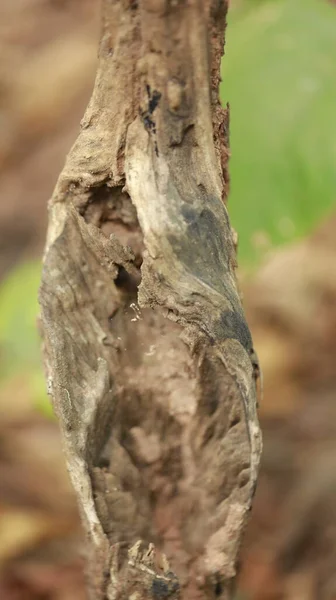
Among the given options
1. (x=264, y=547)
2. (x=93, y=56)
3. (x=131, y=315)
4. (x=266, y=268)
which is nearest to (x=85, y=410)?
(x=131, y=315)

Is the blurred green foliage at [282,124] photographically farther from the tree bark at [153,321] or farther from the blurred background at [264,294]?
the tree bark at [153,321]

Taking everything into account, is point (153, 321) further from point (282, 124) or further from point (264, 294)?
point (264, 294)

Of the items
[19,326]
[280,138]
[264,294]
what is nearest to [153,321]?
[280,138]

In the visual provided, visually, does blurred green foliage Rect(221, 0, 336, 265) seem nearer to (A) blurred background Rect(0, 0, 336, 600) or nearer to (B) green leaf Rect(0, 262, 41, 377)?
(A) blurred background Rect(0, 0, 336, 600)

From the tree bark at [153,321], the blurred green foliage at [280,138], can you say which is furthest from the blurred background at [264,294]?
the tree bark at [153,321]

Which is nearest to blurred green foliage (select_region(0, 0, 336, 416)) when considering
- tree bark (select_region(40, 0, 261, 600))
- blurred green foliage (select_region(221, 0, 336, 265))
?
blurred green foliage (select_region(221, 0, 336, 265))

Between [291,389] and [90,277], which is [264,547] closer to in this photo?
[291,389]

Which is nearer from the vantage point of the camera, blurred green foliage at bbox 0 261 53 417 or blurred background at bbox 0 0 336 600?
blurred background at bbox 0 0 336 600

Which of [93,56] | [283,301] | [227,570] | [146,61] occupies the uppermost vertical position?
[93,56]
